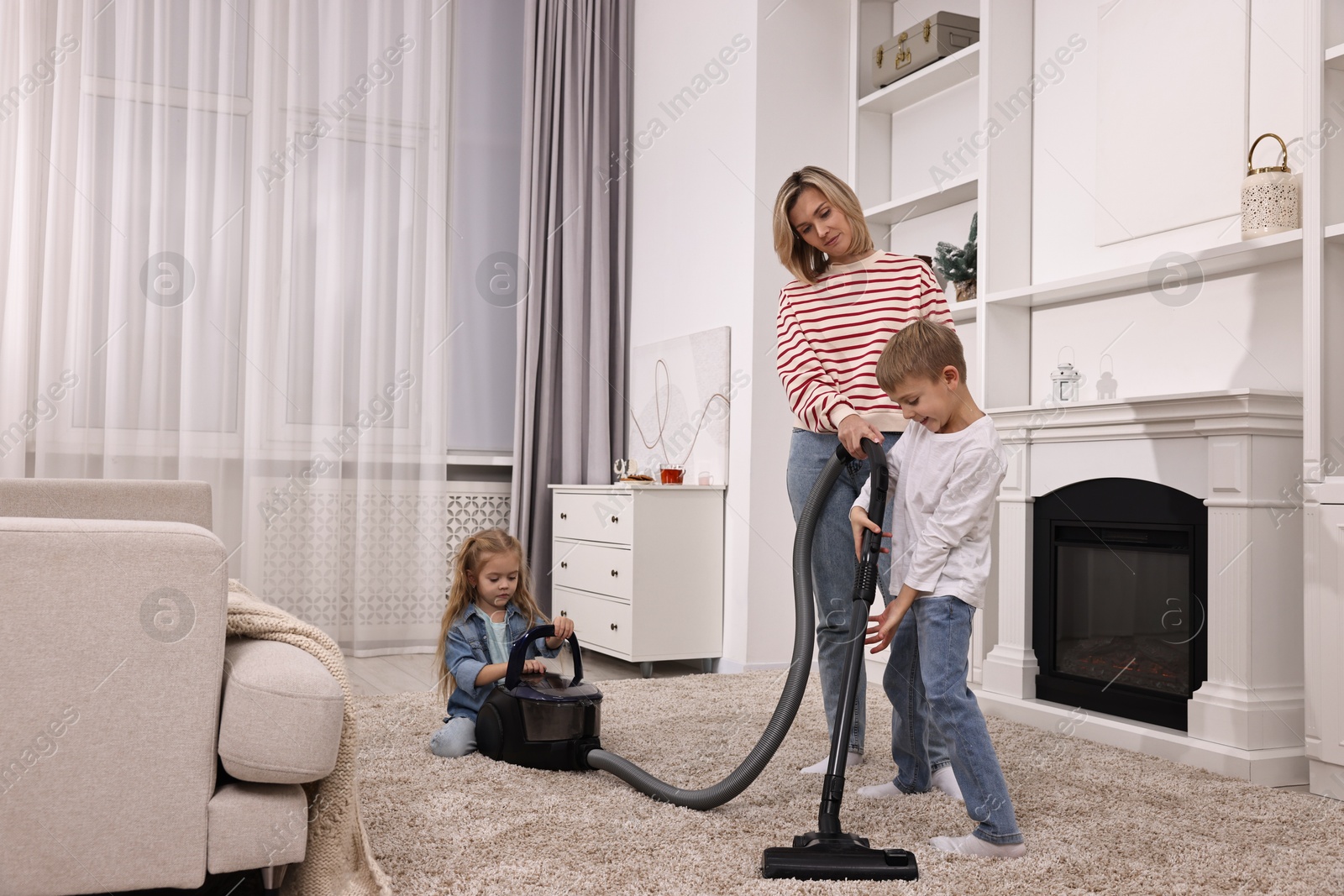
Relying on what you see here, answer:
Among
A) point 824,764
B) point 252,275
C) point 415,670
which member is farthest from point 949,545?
point 252,275

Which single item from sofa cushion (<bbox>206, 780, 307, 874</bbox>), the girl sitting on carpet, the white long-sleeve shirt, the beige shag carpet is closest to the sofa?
sofa cushion (<bbox>206, 780, 307, 874</bbox>)

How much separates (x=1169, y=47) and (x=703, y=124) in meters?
1.78

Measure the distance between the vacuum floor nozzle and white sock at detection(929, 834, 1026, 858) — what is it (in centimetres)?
13

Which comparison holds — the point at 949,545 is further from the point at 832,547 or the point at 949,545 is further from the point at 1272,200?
the point at 1272,200

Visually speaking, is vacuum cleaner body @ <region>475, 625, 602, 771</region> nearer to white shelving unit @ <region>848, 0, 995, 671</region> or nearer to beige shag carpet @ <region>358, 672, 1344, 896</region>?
beige shag carpet @ <region>358, 672, 1344, 896</region>

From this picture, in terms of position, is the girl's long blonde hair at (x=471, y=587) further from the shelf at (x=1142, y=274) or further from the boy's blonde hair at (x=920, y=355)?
the shelf at (x=1142, y=274)

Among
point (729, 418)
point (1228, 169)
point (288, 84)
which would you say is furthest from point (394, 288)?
point (1228, 169)

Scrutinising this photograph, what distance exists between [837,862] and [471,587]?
1.17 metres

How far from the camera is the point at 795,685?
1723 millimetres

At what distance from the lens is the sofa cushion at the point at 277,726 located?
1205mm

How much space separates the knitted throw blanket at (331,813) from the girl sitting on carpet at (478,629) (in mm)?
894

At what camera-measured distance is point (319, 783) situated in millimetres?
1352

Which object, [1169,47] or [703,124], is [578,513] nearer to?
[703,124]

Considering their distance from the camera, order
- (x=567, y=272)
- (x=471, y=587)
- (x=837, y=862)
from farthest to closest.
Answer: (x=567, y=272) < (x=471, y=587) < (x=837, y=862)
